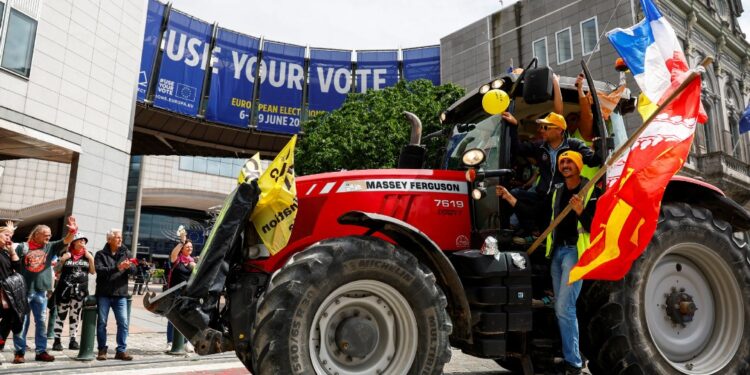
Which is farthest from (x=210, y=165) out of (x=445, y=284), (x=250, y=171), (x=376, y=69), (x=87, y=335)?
(x=445, y=284)

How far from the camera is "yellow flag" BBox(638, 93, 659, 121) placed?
4.64m

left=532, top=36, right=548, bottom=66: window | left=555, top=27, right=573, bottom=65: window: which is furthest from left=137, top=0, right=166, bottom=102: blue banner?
left=555, top=27, right=573, bottom=65: window

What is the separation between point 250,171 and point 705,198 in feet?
14.8

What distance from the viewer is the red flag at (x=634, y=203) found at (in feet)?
13.5

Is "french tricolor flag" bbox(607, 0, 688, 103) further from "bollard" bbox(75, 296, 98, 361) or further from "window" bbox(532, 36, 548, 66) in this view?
"window" bbox(532, 36, 548, 66)

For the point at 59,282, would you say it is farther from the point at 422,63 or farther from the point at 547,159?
the point at 422,63

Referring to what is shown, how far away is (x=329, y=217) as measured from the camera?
4363 mm

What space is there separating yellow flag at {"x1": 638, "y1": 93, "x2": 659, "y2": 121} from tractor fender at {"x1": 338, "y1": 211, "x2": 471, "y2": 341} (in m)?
2.37

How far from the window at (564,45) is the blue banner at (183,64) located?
2056 cm

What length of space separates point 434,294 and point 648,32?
3378 millimetres

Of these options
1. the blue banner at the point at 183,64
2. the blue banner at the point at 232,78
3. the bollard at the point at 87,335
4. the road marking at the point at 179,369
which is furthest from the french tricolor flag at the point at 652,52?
the blue banner at the point at 232,78

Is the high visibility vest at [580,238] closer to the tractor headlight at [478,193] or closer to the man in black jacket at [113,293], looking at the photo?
the tractor headlight at [478,193]

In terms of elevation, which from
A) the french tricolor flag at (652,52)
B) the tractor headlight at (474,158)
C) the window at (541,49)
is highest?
the window at (541,49)

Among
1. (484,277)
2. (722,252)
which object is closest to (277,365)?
(484,277)
